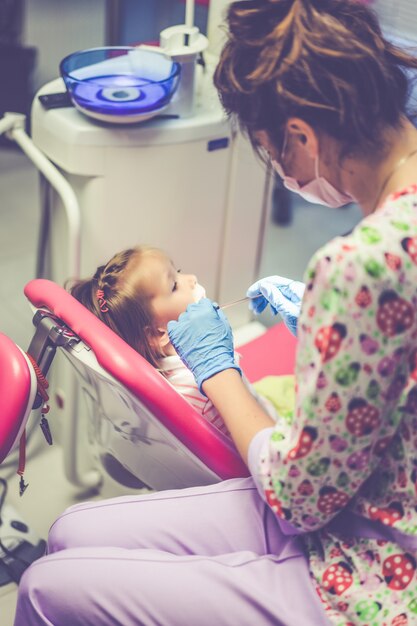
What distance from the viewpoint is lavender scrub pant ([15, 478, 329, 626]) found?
46.6 inches

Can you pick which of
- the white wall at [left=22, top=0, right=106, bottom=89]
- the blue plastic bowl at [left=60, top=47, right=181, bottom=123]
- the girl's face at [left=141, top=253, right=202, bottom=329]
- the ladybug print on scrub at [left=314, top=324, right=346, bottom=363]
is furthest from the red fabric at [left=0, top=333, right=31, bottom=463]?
the white wall at [left=22, top=0, right=106, bottom=89]

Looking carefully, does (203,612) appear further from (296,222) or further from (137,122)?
(296,222)

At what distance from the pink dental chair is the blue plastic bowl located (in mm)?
569

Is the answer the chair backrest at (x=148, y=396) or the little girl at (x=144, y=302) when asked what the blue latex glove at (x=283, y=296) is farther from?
the chair backrest at (x=148, y=396)

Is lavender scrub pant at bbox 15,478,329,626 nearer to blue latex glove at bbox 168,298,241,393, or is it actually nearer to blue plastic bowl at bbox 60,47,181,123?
blue latex glove at bbox 168,298,241,393

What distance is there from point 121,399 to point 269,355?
2.94 feet

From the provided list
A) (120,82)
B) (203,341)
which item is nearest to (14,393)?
(203,341)

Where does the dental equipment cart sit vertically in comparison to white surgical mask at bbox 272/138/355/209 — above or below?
below

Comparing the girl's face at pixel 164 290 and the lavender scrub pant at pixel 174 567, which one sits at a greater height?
the girl's face at pixel 164 290

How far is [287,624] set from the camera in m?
1.16

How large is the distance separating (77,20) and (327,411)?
345 centimetres

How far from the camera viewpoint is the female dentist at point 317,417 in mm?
1040

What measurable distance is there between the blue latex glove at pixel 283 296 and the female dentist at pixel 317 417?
0.89 ft

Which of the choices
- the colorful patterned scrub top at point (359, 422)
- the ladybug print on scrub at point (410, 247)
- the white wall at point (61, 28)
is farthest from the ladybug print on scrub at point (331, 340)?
the white wall at point (61, 28)
